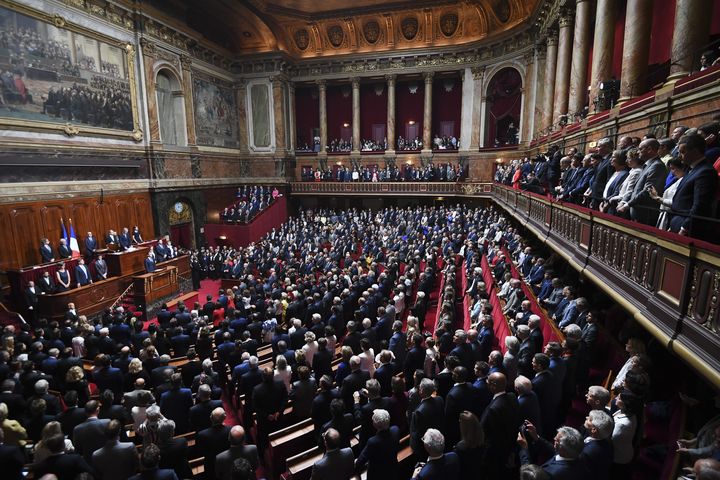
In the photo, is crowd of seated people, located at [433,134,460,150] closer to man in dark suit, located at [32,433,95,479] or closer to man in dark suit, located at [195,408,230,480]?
man in dark suit, located at [195,408,230,480]

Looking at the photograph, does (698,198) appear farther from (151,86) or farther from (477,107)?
(477,107)

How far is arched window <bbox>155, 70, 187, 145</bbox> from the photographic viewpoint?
1927 cm

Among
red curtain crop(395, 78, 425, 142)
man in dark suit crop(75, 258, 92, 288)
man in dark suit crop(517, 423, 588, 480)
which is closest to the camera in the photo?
man in dark suit crop(517, 423, 588, 480)

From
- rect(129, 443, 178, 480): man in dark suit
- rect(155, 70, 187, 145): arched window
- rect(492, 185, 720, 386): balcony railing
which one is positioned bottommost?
rect(129, 443, 178, 480): man in dark suit

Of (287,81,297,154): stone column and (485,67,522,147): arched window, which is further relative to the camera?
(287,81,297,154): stone column

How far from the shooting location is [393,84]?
26.4 meters

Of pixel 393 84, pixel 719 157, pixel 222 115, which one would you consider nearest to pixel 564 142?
pixel 719 157

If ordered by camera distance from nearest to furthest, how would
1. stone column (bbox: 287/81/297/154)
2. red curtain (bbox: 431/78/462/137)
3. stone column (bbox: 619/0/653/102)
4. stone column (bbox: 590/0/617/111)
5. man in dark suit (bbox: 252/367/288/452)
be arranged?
man in dark suit (bbox: 252/367/288/452) < stone column (bbox: 619/0/653/102) < stone column (bbox: 590/0/617/111) < red curtain (bbox: 431/78/462/137) < stone column (bbox: 287/81/297/154)

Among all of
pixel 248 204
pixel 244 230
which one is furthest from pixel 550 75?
pixel 248 204

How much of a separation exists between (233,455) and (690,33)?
976cm

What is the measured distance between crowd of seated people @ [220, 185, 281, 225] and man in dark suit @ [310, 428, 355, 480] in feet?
62.4

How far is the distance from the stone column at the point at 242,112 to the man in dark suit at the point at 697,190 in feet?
84.7

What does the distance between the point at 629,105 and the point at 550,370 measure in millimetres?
6769

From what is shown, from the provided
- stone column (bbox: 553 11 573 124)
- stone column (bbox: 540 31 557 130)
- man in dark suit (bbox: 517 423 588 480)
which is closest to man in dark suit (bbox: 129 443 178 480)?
man in dark suit (bbox: 517 423 588 480)
